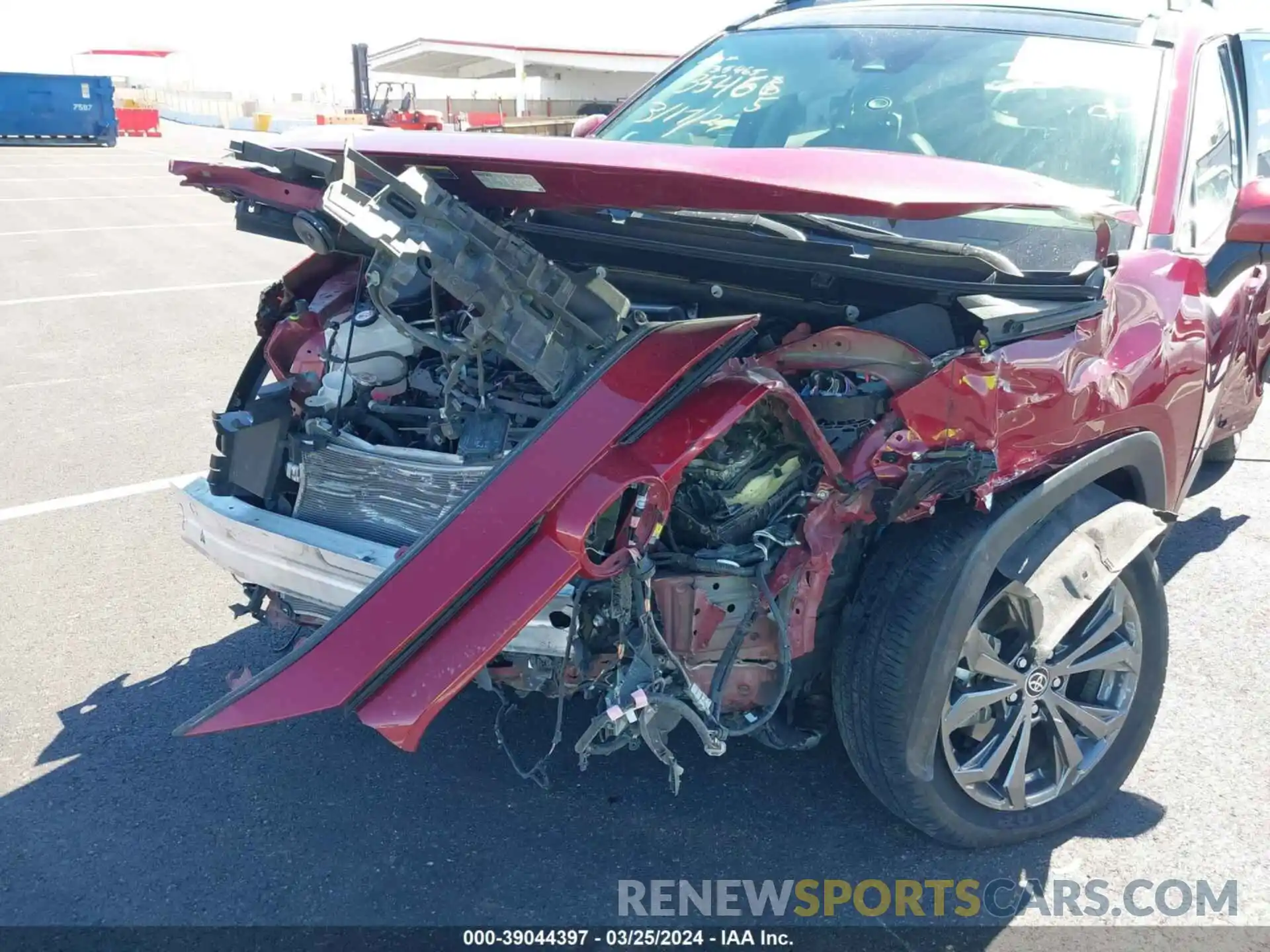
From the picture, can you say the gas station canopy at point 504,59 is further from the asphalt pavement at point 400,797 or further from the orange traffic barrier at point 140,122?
the asphalt pavement at point 400,797

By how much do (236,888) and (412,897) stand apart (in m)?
0.45

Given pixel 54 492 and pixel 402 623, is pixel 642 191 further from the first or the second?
pixel 54 492

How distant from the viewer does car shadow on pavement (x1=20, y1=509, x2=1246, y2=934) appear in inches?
101

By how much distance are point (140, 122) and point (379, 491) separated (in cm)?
3979

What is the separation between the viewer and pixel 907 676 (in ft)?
8.14

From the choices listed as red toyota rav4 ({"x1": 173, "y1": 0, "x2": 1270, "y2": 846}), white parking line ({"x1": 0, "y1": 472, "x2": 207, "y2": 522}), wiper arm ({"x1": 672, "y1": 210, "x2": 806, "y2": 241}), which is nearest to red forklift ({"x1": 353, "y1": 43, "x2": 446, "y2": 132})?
white parking line ({"x1": 0, "y1": 472, "x2": 207, "y2": 522})

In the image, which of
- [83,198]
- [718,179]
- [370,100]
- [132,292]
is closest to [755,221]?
[718,179]

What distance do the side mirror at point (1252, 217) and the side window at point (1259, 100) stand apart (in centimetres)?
90

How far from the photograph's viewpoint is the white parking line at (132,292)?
8.73 metres

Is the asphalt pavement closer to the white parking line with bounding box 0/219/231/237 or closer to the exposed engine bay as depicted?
the exposed engine bay

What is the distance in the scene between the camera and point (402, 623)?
2195mm

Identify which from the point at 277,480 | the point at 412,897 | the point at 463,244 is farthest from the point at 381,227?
the point at 412,897

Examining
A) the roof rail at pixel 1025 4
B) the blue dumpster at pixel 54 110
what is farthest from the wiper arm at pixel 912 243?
the blue dumpster at pixel 54 110

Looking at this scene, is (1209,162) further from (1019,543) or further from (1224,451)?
(1224,451)
